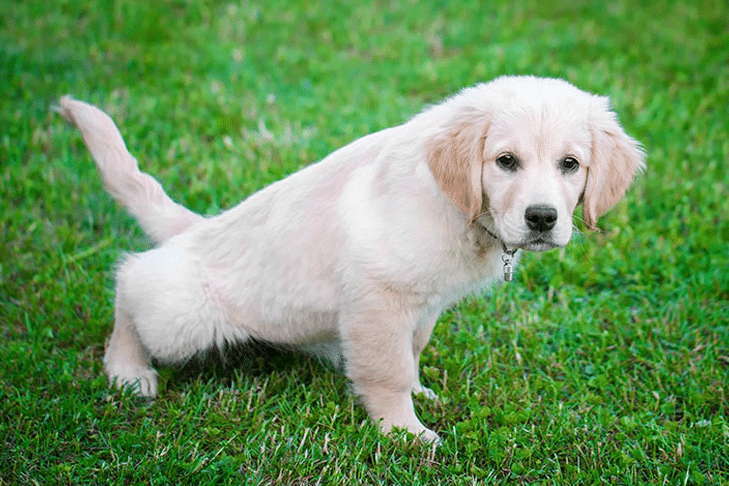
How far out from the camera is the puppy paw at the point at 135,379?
3.20 meters

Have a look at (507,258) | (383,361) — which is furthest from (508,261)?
(383,361)

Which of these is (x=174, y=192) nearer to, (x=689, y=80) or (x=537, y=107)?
(x=537, y=107)

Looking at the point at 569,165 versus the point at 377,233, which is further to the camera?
the point at 377,233

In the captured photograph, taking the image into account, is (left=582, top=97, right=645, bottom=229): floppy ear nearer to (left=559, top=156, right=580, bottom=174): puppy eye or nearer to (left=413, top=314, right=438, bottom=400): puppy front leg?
(left=559, top=156, right=580, bottom=174): puppy eye

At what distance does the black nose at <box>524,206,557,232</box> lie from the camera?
98.7 inches

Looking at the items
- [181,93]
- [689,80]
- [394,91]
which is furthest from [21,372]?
[689,80]

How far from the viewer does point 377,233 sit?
109 inches

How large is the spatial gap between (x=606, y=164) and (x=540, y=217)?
36cm

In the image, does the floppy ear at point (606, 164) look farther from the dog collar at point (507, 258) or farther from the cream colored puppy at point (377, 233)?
the dog collar at point (507, 258)

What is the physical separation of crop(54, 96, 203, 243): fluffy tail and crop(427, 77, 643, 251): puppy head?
138 centimetres

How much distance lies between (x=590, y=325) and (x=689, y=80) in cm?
348

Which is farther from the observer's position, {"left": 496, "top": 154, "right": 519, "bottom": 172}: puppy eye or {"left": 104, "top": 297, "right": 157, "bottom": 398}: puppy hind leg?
{"left": 104, "top": 297, "right": 157, "bottom": 398}: puppy hind leg

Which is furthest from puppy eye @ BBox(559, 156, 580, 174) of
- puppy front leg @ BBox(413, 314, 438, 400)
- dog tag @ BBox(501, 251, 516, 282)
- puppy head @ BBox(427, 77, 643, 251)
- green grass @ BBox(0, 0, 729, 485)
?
green grass @ BBox(0, 0, 729, 485)

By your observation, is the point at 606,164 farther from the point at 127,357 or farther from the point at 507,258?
the point at 127,357
